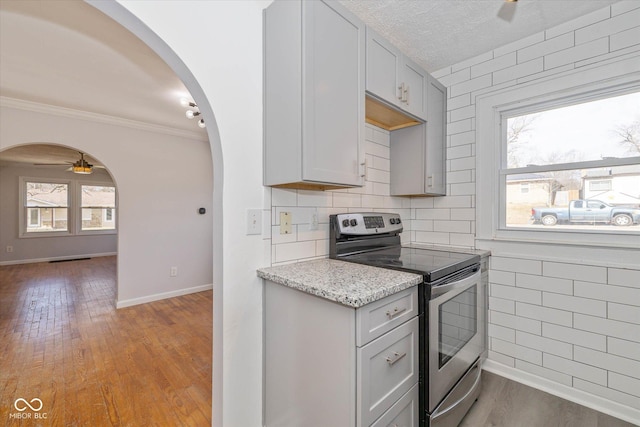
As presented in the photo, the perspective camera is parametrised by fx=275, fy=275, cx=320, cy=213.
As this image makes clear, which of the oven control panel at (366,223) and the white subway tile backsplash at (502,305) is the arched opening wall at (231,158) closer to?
the oven control panel at (366,223)

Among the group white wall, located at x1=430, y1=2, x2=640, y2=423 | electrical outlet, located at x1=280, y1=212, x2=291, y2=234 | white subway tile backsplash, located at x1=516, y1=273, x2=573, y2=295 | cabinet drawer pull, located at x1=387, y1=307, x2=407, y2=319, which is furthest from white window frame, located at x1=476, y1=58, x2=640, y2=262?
electrical outlet, located at x1=280, y1=212, x2=291, y2=234

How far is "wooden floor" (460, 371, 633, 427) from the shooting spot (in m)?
1.60

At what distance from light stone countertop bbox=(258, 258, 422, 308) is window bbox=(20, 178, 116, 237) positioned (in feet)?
24.1

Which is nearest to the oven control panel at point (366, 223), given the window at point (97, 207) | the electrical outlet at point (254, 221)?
the electrical outlet at point (254, 221)

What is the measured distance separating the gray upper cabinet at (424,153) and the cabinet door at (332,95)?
2.76 feet

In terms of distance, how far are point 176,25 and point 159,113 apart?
264cm

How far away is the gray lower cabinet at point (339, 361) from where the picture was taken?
105cm

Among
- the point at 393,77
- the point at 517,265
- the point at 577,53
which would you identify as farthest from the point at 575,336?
the point at 393,77

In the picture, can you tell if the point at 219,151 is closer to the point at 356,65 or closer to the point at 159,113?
the point at 356,65

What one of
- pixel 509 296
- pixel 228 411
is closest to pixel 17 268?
pixel 228 411

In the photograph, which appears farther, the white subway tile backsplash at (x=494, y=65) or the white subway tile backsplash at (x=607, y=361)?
the white subway tile backsplash at (x=494, y=65)

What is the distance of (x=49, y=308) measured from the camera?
352 cm

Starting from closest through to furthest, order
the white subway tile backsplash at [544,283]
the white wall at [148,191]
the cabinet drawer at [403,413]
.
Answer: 1. the cabinet drawer at [403,413]
2. the white subway tile backsplash at [544,283]
3. the white wall at [148,191]

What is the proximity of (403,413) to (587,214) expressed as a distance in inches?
67.0
